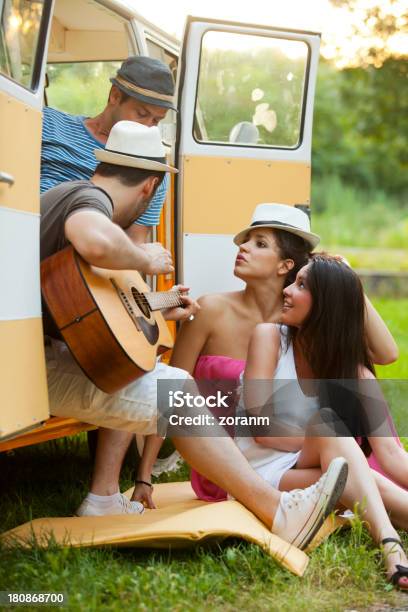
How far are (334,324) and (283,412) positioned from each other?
41cm

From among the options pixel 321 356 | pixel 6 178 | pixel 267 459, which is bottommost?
pixel 267 459

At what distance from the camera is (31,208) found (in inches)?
142

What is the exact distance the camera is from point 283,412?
14.2 feet

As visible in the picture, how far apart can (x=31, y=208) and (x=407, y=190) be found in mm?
15022

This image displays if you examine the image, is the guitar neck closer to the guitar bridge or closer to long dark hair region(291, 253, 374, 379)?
the guitar bridge

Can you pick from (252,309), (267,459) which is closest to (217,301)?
(252,309)

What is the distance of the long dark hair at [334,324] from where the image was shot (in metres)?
4.31

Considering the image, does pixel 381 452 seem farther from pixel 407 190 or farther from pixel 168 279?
pixel 407 190

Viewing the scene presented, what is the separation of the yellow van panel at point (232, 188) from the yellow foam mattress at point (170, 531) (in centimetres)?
185

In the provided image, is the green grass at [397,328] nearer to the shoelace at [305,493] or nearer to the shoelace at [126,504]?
the shoelace at [126,504]

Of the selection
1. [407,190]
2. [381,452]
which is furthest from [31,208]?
[407,190]

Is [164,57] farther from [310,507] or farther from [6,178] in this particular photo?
[310,507]

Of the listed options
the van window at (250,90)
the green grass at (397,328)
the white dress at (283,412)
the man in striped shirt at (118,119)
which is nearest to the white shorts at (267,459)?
the white dress at (283,412)

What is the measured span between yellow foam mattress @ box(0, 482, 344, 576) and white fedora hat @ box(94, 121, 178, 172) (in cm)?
132
